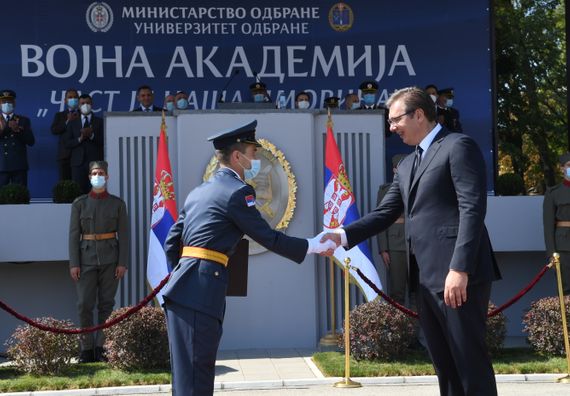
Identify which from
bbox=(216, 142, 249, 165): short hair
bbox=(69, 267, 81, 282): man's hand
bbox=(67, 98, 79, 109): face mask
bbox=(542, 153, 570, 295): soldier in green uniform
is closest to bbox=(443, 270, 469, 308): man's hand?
bbox=(216, 142, 249, 165): short hair

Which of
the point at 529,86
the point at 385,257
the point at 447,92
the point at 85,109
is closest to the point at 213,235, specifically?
the point at 385,257

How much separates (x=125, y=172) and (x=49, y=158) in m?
3.22

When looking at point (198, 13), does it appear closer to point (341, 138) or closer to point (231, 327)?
point (341, 138)

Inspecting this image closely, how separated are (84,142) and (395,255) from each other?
13.8 feet

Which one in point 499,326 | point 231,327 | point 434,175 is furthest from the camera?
point 231,327

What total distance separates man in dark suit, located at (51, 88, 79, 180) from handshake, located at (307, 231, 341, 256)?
282 inches

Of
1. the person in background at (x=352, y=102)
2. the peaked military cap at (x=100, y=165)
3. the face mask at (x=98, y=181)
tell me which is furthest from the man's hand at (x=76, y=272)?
the person in background at (x=352, y=102)

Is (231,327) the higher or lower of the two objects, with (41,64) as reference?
lower

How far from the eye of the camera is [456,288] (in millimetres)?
4703

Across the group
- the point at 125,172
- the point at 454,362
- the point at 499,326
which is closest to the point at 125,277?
the point at 125,172

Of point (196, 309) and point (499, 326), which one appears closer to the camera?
point (196, 309)

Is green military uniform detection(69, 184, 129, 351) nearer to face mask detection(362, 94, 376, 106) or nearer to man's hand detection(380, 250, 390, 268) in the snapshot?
man's hand detection(380, 250, 390, 268)

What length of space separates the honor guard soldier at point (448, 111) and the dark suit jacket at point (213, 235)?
749cm

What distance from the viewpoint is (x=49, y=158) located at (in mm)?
13367
